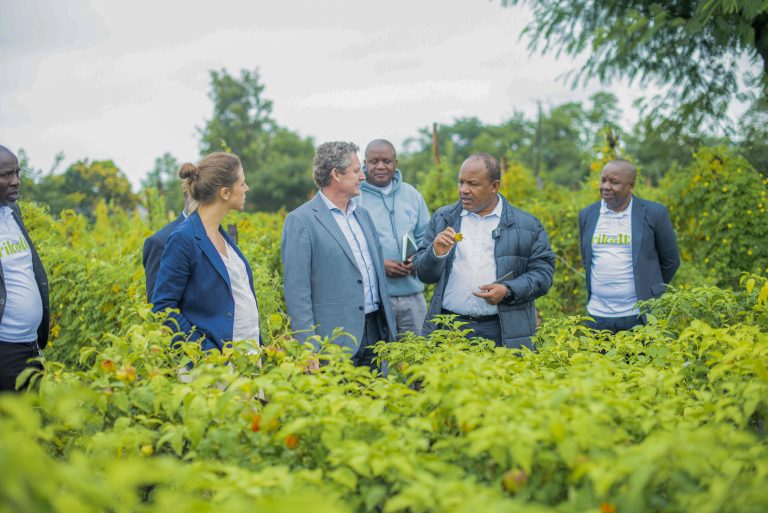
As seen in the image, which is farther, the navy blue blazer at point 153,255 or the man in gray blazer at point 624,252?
the man in gray blazer at point 624,252

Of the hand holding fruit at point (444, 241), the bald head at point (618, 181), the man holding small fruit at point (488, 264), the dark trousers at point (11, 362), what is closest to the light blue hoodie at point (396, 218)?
the man holding small fruit at point (488, 264)

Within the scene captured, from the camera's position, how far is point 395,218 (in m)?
4.93

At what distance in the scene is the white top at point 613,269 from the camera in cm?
461

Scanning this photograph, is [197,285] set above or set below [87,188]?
below

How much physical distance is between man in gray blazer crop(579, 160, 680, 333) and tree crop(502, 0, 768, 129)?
2.82m

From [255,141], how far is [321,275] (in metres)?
43.8

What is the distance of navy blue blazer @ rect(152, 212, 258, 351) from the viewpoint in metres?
3.21

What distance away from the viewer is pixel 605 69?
8.03 m

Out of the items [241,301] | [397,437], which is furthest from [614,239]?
[397,437]

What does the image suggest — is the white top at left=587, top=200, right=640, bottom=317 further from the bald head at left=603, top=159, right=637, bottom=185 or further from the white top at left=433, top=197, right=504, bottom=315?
the white top at left=433, top=197, right=504, bottom=315

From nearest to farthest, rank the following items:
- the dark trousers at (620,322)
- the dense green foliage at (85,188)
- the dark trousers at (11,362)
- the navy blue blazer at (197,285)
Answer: the navy blue blazer at (197,285) → the dark trousers at (11,362) → the dark trousers at (620,322) → the dense green foliage at (85,188)

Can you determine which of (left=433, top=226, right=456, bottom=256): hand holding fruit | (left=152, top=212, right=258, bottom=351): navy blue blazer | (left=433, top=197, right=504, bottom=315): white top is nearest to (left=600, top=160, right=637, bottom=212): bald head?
(left=433, top=197, right=504, bottom=315): white top

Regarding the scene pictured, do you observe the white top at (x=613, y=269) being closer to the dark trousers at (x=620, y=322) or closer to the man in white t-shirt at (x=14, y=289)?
the dark trousers at (x=620, y=322)

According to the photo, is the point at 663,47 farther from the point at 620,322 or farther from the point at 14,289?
the point at 14,289
